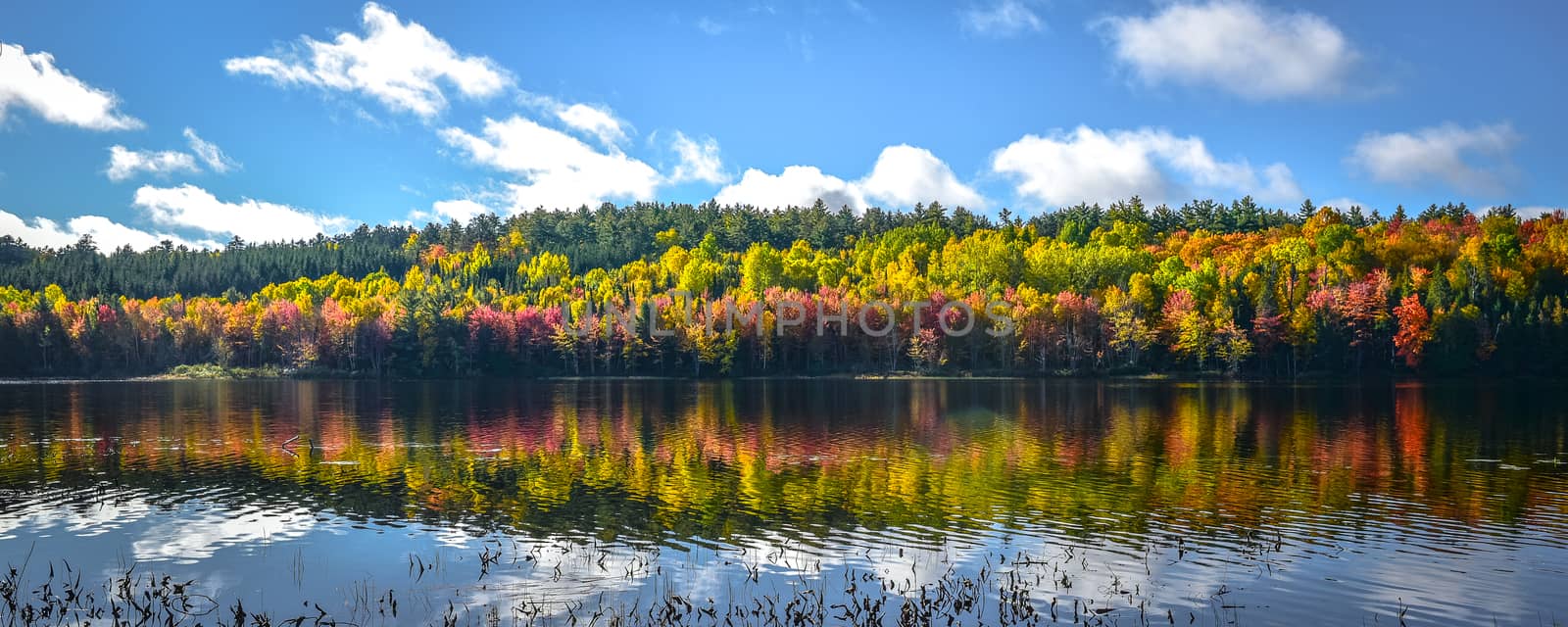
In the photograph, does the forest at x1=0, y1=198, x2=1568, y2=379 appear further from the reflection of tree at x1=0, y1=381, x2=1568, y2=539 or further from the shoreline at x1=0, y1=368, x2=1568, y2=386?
the reflection of tree at x1=0, y1=381, x2=1568, y2=539

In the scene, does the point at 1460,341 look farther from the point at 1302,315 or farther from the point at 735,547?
the point at 735,547

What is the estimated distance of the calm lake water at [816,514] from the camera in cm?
2531

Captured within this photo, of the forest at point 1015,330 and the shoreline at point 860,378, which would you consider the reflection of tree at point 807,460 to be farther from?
the forest at point 1015,330

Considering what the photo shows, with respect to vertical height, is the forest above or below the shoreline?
above

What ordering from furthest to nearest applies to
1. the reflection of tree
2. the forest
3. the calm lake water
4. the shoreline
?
1. the forest
2. the shoreline
3. the reflection of tree
4. the calm lake water

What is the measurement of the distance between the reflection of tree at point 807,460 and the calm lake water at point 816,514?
0.97 feet

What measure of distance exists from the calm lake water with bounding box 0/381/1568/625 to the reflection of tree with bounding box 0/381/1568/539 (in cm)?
30

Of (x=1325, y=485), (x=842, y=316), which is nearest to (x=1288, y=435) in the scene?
(x=1325, y=485)

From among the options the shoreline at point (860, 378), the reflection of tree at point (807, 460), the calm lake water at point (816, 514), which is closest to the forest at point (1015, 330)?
the shoreline at point (860, 378)

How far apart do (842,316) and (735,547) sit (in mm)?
147175

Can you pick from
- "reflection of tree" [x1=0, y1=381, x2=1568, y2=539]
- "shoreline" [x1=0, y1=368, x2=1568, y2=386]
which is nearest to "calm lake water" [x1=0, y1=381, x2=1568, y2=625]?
"reflection of tree" [x1=0, y1=381, x2=1568, y2=539]

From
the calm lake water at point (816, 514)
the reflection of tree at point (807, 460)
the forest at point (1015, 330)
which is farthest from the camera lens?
the forest at point (1015, 330)

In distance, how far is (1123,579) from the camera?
26.5 meters

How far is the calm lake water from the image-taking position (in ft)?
83.0
